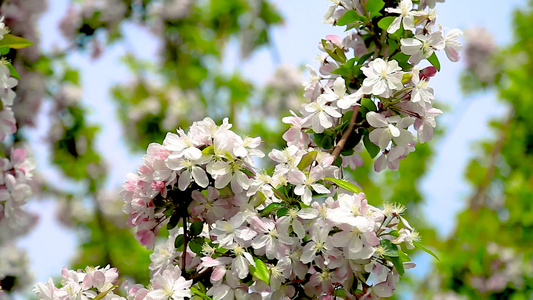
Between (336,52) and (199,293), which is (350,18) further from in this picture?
(199,293)

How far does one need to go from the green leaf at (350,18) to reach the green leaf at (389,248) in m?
0.67

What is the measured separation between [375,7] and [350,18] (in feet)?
0.25

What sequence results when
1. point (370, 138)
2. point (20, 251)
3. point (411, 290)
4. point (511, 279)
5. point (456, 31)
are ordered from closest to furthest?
1. point (370, 138)
2. point (456, 31)
3. point (20, 251)
4. point (511, 279)
5. point (411, 290)

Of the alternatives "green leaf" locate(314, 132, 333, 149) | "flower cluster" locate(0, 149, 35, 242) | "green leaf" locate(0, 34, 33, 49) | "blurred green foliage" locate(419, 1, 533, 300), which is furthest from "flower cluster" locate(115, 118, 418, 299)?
"blurred green foliage" locate(419, 1, 533, 300)

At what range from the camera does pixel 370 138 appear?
4.99 feet

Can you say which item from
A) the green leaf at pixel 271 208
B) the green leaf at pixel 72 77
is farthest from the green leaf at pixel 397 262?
the green leaf at pixel 72 77

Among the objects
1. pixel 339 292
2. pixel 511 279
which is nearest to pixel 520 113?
pixel 511 279

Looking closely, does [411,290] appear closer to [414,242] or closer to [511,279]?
[511,279]

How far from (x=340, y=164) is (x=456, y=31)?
0.50 meters

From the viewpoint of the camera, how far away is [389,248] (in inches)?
52.6

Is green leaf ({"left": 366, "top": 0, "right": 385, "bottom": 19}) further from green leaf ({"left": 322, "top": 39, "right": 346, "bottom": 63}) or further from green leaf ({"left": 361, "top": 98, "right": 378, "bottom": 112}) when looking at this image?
green leaf ({"left": 361, "top": 98, "right": 378, "bottom": 112})

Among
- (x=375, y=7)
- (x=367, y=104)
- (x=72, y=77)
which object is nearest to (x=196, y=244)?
(x=367, y=104)

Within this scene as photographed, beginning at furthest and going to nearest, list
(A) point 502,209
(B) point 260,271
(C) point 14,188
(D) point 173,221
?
(A) point 502,209, (C) point 14,188, (D) point 173,221, (B) point 260,271

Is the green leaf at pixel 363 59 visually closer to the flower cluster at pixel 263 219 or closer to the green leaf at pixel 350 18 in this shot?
the green leaf at pixel 350 18
